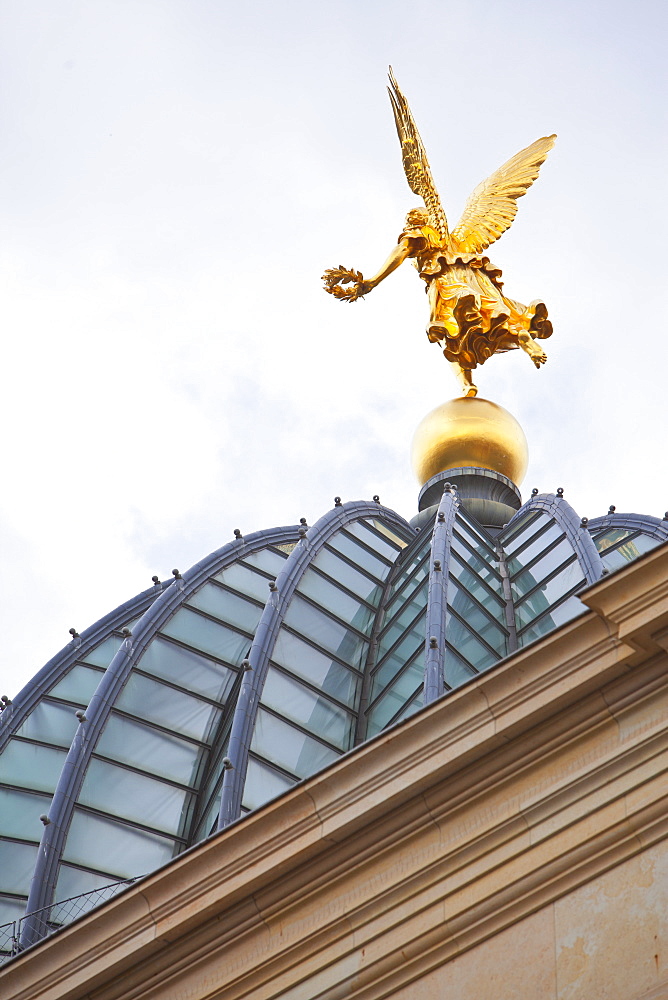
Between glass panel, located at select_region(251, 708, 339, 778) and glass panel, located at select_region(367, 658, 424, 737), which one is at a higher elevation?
glass panel, located at select_region(367, 658, 424, 737)

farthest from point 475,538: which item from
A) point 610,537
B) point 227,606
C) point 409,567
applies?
point 227,606

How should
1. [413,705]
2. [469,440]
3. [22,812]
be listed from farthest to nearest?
[469,440]
[22,812]
[413,705]

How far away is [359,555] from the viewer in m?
36.2

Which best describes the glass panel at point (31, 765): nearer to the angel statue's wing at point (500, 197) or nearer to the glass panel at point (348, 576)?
the glass panel at point (348, 576)

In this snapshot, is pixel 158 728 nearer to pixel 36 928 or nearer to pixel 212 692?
pixel 212 692

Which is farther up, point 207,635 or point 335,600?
point 335,600

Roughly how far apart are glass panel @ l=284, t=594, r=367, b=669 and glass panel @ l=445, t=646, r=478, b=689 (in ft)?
8.86

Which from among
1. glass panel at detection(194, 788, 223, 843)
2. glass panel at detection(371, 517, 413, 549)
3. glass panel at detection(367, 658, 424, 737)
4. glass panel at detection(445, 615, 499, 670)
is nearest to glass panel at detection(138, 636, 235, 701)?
glass panel at detection(367, 658, 424, 737)

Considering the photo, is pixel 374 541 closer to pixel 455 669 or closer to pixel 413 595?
pixel 413 595

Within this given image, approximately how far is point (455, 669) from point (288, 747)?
3.02 meters

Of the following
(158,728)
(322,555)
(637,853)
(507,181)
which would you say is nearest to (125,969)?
(637,853)

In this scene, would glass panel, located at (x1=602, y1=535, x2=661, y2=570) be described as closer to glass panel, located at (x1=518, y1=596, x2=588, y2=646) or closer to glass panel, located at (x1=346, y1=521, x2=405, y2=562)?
glass panel, located at (x1=518, y1=596, x2=588, y2=646)

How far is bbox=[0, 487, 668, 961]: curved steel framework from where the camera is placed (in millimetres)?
27734

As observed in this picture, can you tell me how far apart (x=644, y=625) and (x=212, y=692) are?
1854 centimetres
